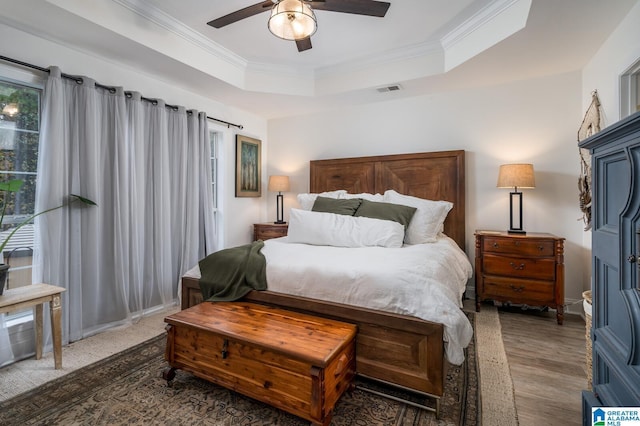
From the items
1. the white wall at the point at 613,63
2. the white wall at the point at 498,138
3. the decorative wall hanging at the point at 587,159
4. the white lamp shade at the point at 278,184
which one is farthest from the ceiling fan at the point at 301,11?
the white lamp shade at the point at 278,184

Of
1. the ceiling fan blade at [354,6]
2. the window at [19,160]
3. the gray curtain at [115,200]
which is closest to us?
the ceiling fan blade at [354,6]

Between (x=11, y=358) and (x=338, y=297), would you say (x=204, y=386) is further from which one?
(x=11, y=358)

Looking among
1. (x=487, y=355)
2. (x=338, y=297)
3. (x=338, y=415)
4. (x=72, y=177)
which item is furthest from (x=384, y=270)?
(x=72, y=177)

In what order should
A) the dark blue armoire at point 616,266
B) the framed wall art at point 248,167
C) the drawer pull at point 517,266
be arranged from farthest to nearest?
the framed wall art at point 248,167 < the drawer pull at point 517,266 < the dark blue armoire at point 616,266

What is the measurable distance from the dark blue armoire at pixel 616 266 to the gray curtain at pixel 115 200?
327 cm

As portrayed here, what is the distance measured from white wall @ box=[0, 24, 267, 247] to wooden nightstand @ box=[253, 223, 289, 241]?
0.21 m

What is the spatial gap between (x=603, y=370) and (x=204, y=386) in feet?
6.42

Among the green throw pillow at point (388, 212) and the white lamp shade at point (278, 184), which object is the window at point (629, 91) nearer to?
the green throw pillow at point (388, 212)

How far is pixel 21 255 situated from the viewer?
2322 millimetres

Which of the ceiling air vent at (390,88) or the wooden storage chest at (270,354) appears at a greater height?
the ceiling air vent at (390,88)

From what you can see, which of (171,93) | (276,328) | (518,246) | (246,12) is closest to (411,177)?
(518,246)

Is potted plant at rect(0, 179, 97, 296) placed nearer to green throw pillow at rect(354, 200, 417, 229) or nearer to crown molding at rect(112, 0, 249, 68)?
crown molding at rect(112, 0, 249, 68)

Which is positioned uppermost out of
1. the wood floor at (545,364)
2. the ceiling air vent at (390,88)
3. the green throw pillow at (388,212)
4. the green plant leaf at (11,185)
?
the ceiling air vent at (390,88)

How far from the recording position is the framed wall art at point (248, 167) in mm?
4320
